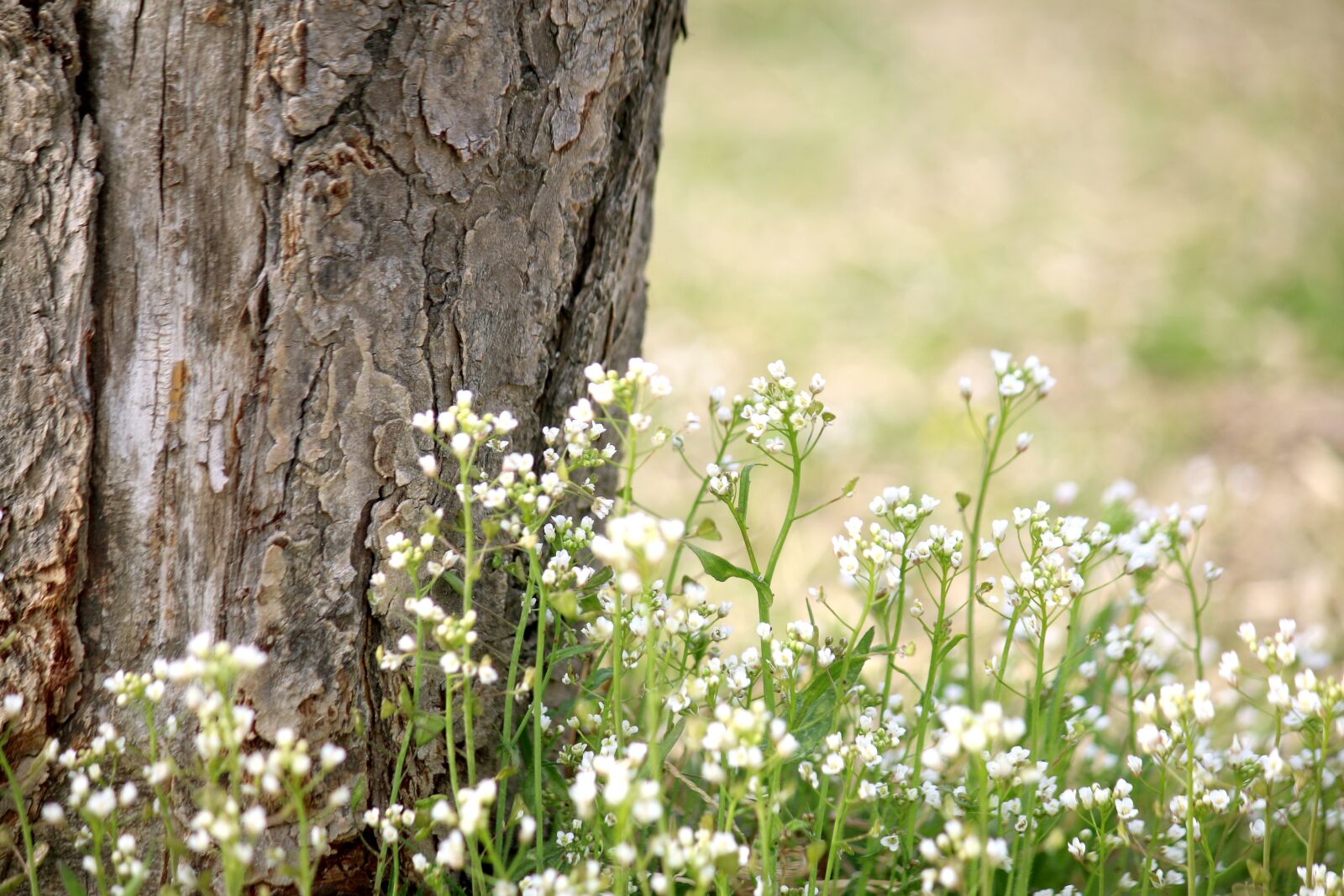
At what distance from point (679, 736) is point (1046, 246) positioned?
5.25 metres

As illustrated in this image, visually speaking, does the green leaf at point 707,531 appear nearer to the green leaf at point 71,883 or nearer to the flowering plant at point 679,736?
the flowering plant at point 679,736

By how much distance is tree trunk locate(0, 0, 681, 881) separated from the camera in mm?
1416

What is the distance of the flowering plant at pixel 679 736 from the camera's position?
1092mm

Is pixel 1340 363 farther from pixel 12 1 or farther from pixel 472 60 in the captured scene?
pixel 12 1

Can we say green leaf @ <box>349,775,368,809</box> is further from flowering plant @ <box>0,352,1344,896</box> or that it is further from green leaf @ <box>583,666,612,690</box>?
green leaf @ <box>583,666,612,690</box>

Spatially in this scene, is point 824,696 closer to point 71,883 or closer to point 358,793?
point 358,793

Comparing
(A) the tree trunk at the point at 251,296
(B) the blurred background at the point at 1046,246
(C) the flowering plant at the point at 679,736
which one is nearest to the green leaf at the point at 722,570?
(C) the flowering plant at the point at 679,736

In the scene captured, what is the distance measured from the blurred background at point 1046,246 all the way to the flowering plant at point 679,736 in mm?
1717

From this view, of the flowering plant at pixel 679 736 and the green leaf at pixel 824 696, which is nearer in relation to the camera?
the flowering plant at pixel 679 736

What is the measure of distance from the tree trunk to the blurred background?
205 centimetres

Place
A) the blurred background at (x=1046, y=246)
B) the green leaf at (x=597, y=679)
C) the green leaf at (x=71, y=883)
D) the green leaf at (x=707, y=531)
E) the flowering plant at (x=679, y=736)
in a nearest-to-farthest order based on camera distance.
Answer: the flowering plant at (x=679, y=736)
the green leaf at (x=71, y=883)
the green leaf at (x=707, y=531)
the green leaf at (x=597, y=679)
the blurred background at (x=1046, y=246)

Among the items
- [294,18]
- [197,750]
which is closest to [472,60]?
[294,18]

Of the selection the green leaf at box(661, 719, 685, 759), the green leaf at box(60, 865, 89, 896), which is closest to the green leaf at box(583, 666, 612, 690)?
the green leaf at box(661, 719, 685, 759)

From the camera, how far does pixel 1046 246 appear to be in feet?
19.6
